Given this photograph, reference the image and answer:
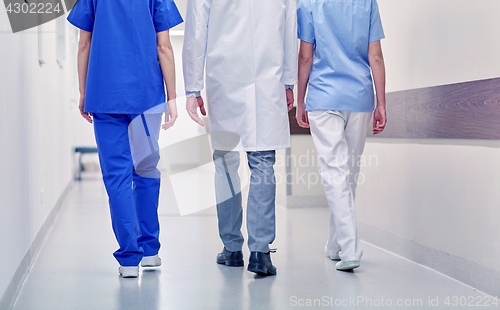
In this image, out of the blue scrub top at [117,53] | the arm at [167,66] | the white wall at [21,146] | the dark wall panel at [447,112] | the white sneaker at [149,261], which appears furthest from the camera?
the white sneaker at [149,261]

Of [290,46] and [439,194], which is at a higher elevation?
[290,46]

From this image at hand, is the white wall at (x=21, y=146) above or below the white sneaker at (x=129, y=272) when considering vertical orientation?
above

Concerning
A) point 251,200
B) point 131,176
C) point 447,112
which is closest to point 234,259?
point 251,200

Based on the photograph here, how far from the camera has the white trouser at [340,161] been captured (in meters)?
2.19

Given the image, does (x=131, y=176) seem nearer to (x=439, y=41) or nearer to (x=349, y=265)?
(x=349, y=265)

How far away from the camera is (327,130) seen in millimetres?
2225

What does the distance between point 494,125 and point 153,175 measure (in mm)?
1414

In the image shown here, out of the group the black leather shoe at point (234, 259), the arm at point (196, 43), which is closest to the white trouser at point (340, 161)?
the black leather shoe at point (234, 259)

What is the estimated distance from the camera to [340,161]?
2.24 meters

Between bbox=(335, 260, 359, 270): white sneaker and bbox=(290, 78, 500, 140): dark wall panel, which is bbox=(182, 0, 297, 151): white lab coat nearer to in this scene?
bbox=(335, 260, 359, 270): white sneaker

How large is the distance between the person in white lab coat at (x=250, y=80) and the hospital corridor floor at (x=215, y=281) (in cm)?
20

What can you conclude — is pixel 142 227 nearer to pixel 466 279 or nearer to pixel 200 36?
pixel 200 36

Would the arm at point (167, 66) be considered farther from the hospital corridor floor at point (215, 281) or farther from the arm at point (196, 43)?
the hospital corridor floor at point (215, 281)

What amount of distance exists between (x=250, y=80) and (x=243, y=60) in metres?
0.09
